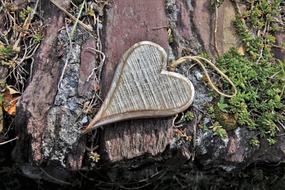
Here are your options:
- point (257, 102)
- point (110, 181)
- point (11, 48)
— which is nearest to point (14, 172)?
point (110, 181)

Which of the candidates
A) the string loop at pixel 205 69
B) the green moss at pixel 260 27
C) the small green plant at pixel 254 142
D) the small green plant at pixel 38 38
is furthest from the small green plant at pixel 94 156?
the green moss at pixel 260 27

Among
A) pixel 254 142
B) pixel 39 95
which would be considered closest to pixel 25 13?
pixel 39 95

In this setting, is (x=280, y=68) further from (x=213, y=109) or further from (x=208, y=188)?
(x=208, y=188)

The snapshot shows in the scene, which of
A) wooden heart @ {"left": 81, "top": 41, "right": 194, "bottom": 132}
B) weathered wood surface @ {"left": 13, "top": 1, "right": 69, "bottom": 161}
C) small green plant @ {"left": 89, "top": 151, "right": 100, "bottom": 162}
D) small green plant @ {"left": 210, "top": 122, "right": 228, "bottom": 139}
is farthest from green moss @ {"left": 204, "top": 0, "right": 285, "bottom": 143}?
weathered wood surface @ {"left": 13, "top": 1, "right": 69, "bottom": 161}

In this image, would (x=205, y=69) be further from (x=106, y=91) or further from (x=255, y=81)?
(x=106, y=91)

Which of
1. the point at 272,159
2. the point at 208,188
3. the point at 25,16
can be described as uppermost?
the point at 25,16

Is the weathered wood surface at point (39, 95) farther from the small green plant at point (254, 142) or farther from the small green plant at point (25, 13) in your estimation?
the small green plant at point (254, 142)
